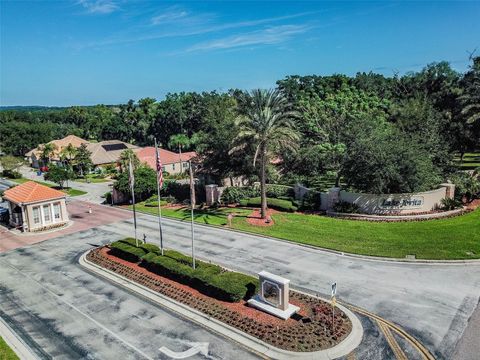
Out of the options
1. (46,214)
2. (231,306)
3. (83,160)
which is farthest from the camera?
(83,160)

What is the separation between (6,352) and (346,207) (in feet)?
88.3

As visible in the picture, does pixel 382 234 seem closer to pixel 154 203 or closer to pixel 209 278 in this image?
pixel 209 278

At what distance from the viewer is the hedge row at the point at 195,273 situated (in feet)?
64.8

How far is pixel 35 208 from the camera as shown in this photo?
35719mm

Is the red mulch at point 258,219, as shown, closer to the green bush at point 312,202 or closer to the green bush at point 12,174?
the green bush at point 312,202

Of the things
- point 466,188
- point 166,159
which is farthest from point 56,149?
point 466,188

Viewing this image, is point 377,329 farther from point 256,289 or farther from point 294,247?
point 294,247

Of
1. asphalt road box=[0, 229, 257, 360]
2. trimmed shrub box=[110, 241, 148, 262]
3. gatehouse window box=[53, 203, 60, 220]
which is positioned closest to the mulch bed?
asphalt road box=[0, 229, 257, 360]

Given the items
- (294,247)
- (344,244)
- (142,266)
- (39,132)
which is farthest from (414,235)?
(39,132)

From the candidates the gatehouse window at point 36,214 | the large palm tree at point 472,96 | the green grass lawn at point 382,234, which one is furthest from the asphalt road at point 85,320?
the large palm tree at point 472,96

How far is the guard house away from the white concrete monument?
→ 2532cm

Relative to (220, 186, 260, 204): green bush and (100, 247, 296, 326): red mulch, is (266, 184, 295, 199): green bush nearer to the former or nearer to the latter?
(220, 186, 260, 204): green bush

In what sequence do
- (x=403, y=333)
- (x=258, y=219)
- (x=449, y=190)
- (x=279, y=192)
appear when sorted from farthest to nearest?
1. (x=279, y=192)
2. (x=258, y=219)
3. (x=449, y=190)
4. (x=403, y=333)

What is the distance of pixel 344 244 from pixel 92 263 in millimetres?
17472
